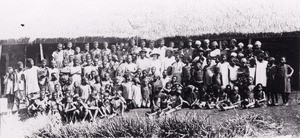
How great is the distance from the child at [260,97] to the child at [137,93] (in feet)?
6.29

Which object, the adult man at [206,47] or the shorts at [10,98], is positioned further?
the shorts at [10,98]

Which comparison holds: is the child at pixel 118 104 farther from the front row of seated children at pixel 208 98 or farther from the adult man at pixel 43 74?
the adult man at pixel 43 74

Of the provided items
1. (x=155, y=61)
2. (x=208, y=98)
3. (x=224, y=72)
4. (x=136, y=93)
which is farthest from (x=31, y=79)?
(x=224, y=72)

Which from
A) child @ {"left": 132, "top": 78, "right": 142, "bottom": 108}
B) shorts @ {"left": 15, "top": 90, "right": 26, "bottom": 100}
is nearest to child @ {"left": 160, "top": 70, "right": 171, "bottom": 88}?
child @ {"left": 132, "top": 78, "right": 142, "bottom": 108}

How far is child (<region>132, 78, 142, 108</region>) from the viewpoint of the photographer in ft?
21.1

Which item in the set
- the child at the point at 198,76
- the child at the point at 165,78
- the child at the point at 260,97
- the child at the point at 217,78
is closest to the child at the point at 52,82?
the child at the point at 165,78

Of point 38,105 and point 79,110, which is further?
point 38,105

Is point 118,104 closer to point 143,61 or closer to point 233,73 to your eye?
point 143,61

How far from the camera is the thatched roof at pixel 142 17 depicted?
249 inches

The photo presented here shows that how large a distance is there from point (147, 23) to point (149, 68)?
78cm

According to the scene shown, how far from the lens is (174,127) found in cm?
592

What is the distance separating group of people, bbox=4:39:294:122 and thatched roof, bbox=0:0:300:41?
0.74ft

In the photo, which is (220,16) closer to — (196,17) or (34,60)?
(196,17)

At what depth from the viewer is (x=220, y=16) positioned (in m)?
6.41
